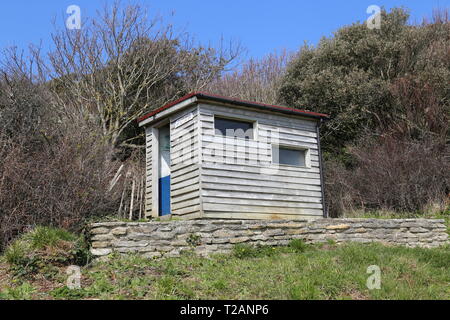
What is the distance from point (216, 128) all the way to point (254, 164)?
1.29 m

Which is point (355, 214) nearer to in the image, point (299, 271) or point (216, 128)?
point (216, 128)

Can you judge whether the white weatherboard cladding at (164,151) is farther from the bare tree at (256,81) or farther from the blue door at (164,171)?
the bare tree at (256,81)

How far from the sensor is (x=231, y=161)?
11.4m

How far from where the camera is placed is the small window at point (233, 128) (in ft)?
38.2

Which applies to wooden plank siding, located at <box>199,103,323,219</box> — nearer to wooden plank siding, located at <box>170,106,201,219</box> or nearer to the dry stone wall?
wooden plank siding, located at <box>170,106,201,219</box>

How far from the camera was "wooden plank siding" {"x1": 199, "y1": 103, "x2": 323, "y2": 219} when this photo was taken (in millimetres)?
11047

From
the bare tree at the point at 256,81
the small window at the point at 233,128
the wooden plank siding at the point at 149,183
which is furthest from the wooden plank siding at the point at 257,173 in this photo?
the bare tree at the point at 256,81

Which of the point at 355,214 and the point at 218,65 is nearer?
the point at 355,214

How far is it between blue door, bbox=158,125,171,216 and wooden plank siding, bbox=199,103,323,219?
2096mm

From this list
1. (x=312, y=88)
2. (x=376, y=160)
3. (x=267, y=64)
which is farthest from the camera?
(x=267, y=64)

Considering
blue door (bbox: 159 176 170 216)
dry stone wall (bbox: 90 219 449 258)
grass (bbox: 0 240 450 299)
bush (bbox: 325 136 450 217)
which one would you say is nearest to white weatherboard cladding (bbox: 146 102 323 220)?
blue door (bbox: 159 176 170 216)

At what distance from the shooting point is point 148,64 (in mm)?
21141

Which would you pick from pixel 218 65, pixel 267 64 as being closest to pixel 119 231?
pixel 218 65

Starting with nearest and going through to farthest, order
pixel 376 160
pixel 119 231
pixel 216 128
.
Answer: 1. pixel 119 231
2. pixel 216 128
3. pixel 376 160
